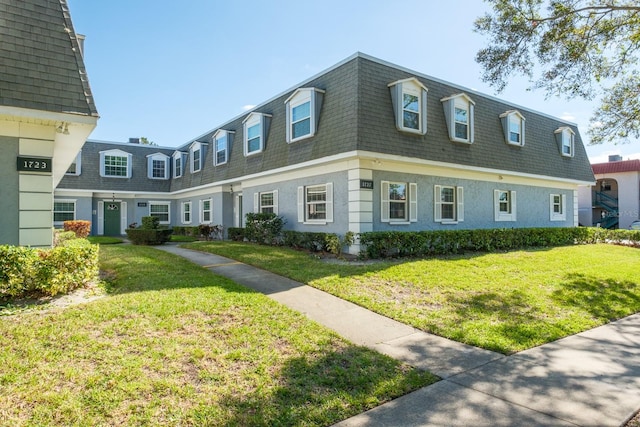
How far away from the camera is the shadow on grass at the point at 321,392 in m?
3.30

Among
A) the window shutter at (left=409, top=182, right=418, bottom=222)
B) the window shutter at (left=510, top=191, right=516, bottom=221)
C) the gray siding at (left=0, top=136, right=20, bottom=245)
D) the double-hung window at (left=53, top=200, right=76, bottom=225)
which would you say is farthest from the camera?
the double-hung window at (left=53, top=200, right=76, bottom=225)

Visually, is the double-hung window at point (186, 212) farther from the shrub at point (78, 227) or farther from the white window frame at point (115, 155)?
the shrub at point (78, 227)

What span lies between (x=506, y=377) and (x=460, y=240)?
9.35 meters

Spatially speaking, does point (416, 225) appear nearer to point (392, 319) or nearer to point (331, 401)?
point (392, 319)

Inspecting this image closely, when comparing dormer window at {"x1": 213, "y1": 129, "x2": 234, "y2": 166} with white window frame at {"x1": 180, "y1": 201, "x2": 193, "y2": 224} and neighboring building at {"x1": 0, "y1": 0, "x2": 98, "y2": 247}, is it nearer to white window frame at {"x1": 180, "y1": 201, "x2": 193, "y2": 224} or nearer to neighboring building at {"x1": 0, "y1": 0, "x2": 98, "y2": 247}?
white window frame at {"x1": 180, "y1": 201, "x2": 193, "y2": 224}

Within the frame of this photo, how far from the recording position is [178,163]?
25.4 meters

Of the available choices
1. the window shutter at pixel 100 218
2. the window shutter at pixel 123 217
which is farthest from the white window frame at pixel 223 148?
the window shutter at pixel 100 218

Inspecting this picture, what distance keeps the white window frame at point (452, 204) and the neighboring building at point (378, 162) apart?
4 centimetres

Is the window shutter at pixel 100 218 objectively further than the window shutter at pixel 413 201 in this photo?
Yes

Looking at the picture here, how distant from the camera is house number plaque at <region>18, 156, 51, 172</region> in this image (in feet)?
22.2

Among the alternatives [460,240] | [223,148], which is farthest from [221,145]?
[460,240]

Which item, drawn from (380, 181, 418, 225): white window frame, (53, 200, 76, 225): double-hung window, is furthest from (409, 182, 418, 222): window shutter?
(53, 200, 76, 225): double-hung window

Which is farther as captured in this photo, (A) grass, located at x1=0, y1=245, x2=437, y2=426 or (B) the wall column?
(B) the wall column

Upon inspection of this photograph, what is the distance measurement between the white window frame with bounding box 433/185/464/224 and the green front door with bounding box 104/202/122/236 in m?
20.7
